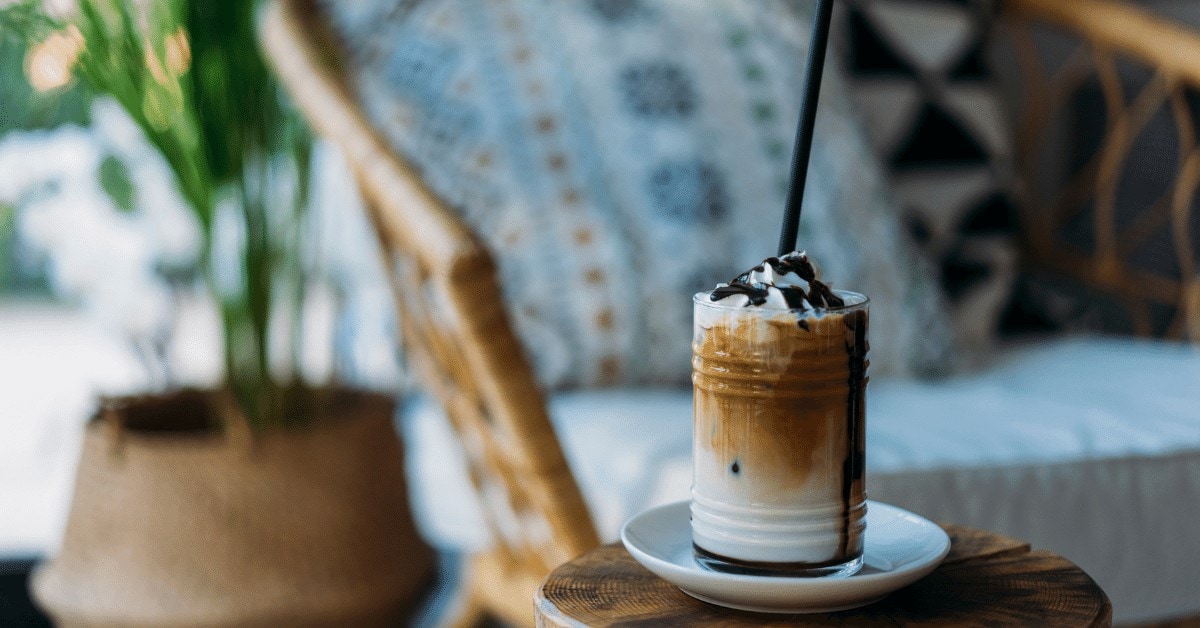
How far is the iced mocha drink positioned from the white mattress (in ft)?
1.50

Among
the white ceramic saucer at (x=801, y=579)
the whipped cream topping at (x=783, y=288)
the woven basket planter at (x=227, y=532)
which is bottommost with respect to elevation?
the woven basket planter at (x=227, y=532)

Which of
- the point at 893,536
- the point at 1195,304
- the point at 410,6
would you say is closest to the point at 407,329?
the point at 410,6

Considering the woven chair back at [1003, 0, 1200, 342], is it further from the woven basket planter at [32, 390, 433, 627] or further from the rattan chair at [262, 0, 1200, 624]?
the woven basket planter at [32, 390, 433, 627]

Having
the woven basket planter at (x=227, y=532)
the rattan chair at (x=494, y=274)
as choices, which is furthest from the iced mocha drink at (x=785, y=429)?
the woven basket planter at (x=227, y=532)

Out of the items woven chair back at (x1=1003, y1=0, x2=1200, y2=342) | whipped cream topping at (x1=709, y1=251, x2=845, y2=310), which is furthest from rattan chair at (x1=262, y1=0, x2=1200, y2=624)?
whipped cream topping at (x1=709, y1=251, x2=845, y2=310)

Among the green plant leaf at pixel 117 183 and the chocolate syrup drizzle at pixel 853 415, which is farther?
the green plant leaf at pixel 117 183

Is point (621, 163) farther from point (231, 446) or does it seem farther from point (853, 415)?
point (853, 415)

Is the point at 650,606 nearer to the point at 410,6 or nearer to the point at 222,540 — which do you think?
the point at 222,540

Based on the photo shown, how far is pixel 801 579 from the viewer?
52 centimetres

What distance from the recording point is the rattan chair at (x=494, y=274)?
36.9 inches

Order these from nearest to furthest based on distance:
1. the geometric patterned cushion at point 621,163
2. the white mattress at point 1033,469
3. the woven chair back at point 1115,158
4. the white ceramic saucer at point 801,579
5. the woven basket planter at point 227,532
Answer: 1. the white ceramic saucer at point 801,579
2. the white mattress at point 1033,469
3. the woven basket planter at point 227,532
4. the geometric patterned cushion at point 621,163
5. the woven chair back at point 1115,158

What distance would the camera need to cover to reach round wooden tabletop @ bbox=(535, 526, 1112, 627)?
1.71 ft

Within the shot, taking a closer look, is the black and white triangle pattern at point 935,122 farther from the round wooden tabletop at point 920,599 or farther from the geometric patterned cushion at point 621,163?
the round wooden tabletop at point 920,599

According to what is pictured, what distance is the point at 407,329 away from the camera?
1.25m
